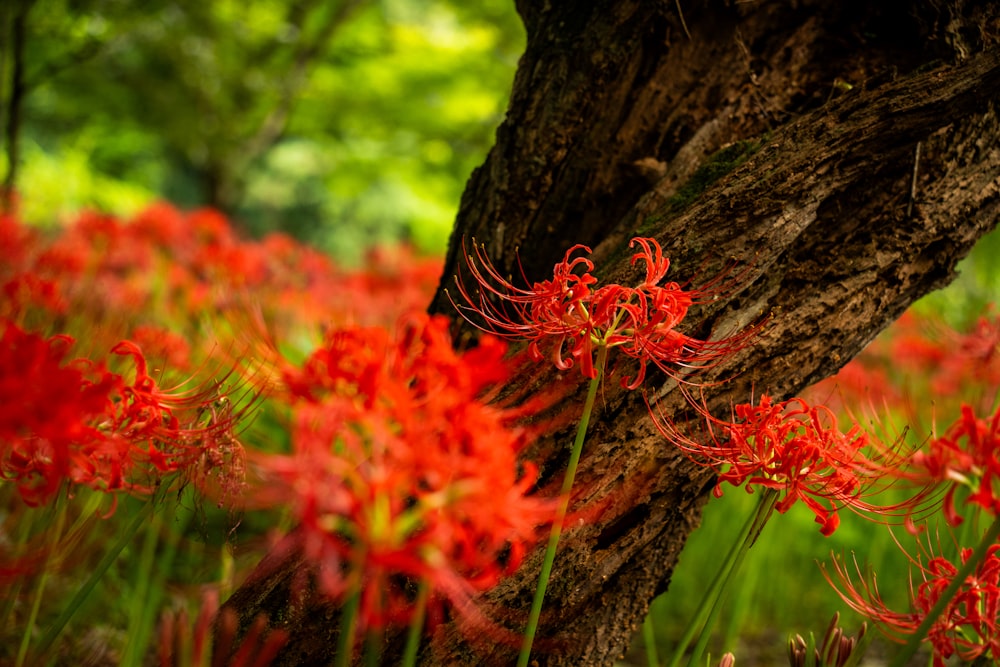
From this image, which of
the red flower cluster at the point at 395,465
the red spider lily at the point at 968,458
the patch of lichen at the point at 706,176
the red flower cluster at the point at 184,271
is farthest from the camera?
the red flower cluster at the point at 184,271

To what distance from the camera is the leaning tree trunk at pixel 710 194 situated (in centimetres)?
114

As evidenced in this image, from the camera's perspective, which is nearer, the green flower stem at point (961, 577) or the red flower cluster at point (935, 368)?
the green flower stem at point (961, 577)

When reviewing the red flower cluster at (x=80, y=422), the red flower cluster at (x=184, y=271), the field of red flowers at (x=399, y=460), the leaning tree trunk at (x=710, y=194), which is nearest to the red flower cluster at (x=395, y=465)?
the field of red flowers at (x=399, y=460)

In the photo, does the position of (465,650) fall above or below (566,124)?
below

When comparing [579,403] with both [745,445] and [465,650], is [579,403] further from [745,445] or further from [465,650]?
[465,650]

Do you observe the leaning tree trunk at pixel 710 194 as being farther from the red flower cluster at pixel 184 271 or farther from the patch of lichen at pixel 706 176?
the red flower cluster at pixel 184 271

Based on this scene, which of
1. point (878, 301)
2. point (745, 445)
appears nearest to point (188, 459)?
point (745, 445)

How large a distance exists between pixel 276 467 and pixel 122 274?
3.87 m

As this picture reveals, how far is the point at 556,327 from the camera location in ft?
2.85

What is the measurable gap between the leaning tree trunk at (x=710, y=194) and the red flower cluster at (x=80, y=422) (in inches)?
11.3

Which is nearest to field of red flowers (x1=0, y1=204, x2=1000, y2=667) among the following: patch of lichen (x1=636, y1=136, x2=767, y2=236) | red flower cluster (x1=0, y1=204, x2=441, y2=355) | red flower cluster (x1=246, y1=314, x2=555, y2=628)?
red flower cluster (x1=246, y1=314, x2=555, y2=628)

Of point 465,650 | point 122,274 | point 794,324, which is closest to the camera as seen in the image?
point 465,650

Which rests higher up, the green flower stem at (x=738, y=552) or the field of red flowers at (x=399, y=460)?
the field of red flowers at (x=399, y=460)

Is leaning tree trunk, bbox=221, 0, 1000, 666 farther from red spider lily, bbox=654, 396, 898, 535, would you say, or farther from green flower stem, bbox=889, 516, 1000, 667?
green flower stem, bbox=889, 516, 1000, 667
